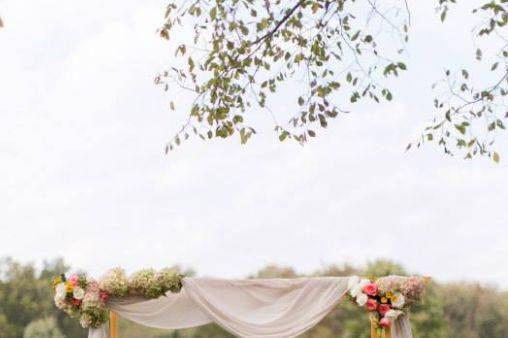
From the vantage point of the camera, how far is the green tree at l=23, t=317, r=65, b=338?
49.4 feet

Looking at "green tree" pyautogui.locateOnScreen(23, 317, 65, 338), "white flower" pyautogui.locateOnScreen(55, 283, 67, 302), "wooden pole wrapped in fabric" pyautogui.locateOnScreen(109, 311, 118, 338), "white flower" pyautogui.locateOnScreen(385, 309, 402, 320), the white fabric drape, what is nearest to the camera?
"white flower" pyautogui.locateOnScreen(385, 309, 402, 320)

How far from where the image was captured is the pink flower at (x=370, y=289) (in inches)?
275

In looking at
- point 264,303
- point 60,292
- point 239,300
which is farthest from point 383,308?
point 60,292

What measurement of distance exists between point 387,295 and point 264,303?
1123mm

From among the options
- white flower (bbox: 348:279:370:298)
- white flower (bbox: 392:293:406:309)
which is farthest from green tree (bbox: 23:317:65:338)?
white flower (bbox: 392:293:406:309)

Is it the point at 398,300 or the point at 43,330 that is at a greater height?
the point at 398,300

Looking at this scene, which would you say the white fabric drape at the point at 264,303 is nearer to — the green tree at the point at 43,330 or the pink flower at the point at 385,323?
the pink flower at the point at 385,323

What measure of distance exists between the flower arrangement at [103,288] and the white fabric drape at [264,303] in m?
0.11

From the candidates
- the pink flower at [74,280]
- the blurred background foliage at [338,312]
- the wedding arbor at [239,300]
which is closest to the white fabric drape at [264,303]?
the wedding arbor at [239,300]

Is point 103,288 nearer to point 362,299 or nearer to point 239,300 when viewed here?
point 239,300

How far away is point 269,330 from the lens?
727 cm

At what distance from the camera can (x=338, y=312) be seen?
15.6 metres

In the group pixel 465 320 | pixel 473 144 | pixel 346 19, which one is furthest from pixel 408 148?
pixel 465 320

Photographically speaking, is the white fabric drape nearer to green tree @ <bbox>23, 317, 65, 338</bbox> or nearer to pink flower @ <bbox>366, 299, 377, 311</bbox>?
pink flower @ <bbox>366, 299, 377, 311</bbox>
